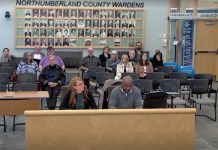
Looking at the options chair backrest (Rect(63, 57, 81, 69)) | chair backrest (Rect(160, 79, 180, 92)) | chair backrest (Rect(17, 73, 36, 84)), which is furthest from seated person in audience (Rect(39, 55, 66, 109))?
chair backrest (Rect(63, 57, 81, 69))

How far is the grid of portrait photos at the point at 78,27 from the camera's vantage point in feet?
50.2

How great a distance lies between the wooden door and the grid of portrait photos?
212 cm

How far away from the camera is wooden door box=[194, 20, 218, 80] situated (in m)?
16.3

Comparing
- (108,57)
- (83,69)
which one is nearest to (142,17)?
(108,57)

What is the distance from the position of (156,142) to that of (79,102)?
1.61m

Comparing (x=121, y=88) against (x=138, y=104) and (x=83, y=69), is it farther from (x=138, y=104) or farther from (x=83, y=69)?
(x=83, y=69)

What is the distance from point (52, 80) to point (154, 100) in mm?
3617

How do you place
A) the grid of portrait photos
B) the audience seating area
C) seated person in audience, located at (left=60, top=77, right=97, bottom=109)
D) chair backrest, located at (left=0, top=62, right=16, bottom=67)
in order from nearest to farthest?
seated person in audience, located at (left=60, top=77, right=97, bottom=109), the audience seating area, chair backrest, located at (left=0, top=62, right=16, bottom=67), the grid of portrait photos

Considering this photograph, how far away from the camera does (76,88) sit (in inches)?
285

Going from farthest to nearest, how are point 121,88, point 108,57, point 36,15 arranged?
point 36,15
point 108,57
point 121,88

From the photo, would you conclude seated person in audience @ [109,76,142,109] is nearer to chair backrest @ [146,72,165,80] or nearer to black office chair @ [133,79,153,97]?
black office chair @ [133,79,153,97]

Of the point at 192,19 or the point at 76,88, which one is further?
the point at 192,19

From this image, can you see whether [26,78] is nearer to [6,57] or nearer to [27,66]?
[27,66]

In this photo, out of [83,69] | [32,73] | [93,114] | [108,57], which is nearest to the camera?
[93,114]
